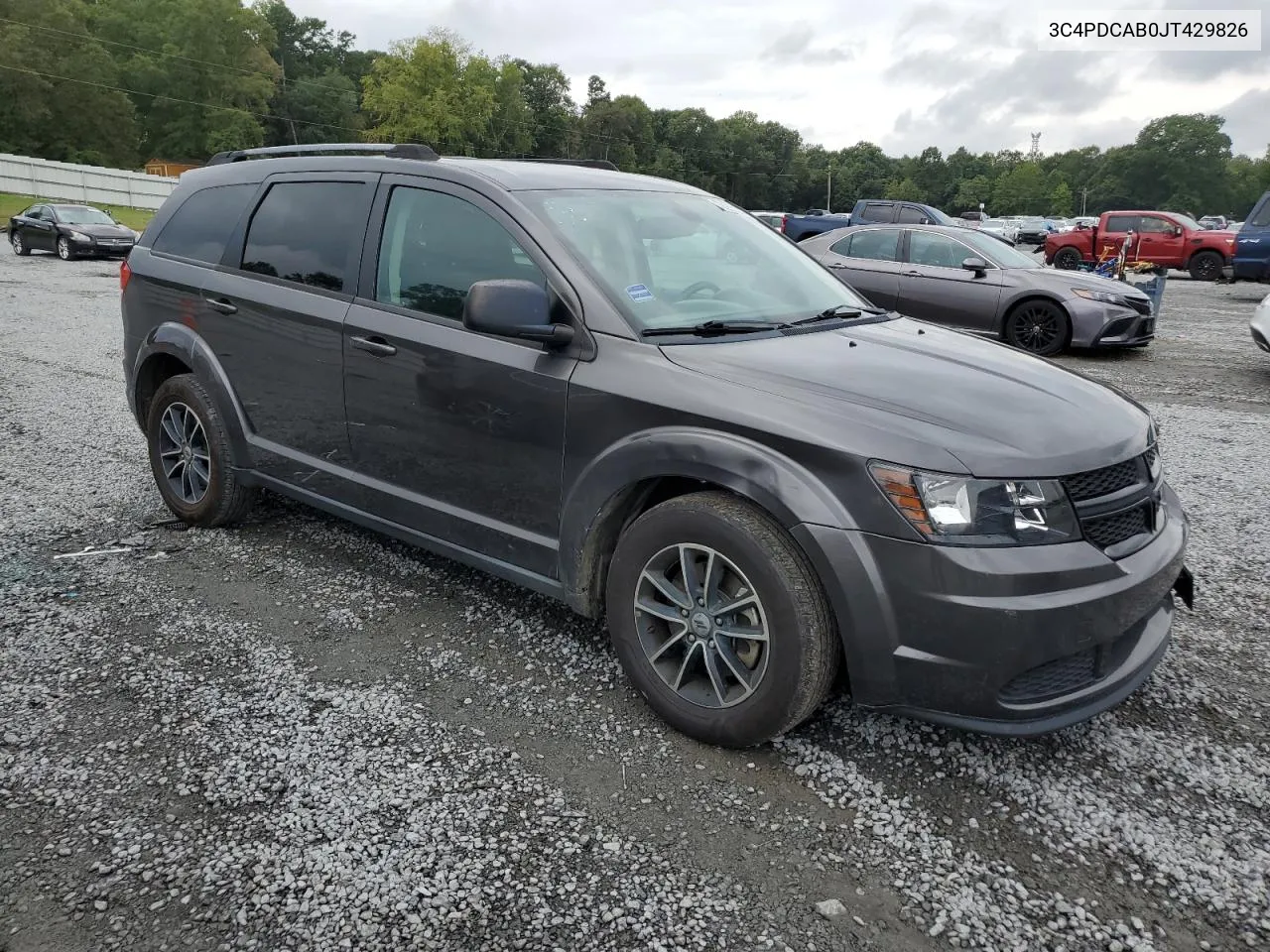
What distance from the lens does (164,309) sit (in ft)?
15.4

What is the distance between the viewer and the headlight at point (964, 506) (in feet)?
8.16

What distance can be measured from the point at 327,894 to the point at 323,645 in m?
1.43

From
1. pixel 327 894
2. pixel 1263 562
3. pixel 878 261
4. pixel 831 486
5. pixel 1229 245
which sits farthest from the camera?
pixel 1229 245

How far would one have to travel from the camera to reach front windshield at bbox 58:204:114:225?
22.8 meters

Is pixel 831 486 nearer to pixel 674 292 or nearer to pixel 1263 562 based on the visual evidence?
pixel 674 292

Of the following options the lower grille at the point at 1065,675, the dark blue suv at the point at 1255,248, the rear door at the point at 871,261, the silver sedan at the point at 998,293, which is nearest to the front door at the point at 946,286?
the silver sedan at the point at 998,293

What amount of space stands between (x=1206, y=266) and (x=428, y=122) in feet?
231

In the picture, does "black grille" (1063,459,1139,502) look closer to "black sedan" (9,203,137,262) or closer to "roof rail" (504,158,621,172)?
"roof rail" (504,158,621,172)

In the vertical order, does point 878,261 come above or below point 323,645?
above

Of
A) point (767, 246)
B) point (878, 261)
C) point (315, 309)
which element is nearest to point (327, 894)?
point (315, 309)

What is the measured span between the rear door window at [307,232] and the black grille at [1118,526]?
2962 millimetres

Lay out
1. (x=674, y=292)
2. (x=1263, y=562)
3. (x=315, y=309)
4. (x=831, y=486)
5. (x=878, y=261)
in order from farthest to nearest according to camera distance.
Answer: (x=878, y=261), (x=1263, y=562), (x=315, y=309), (x=674, y=292), (x=831, y=486)

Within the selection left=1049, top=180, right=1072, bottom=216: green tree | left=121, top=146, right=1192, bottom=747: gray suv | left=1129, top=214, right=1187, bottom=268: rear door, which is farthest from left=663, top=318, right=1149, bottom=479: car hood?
left=1049, top=180, right=1072, bottom=216: green tree

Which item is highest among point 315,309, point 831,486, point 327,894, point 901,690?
point 315,309
